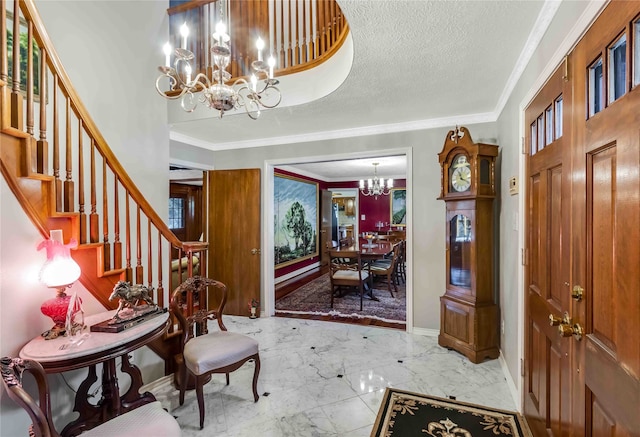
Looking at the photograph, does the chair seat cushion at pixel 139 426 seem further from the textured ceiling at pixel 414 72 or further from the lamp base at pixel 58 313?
the textured ceiling at pixel 414 72

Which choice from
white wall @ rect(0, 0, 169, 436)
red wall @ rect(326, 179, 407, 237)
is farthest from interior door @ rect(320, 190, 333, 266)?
white wall @ rect(0, 0, 169, 436)

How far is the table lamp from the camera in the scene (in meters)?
1.56

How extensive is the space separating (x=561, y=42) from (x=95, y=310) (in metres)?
3.04

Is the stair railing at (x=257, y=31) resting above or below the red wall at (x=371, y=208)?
above

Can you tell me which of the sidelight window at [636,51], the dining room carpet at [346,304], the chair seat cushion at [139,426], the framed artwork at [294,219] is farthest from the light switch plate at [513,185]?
the framed artwork at [294,219]

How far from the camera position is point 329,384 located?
2.51 m

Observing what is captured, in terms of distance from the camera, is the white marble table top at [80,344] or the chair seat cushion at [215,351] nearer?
the white marble table top at [80,344]

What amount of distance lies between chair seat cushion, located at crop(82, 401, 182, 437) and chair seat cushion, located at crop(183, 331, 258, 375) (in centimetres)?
60

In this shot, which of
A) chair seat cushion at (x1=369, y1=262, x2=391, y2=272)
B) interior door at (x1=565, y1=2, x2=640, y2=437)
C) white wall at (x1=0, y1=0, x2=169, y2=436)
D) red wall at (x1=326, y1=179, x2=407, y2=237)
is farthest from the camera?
red wall at (x1=326, y1=179, x2=407, y2=237)

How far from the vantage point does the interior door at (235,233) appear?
4.17 m

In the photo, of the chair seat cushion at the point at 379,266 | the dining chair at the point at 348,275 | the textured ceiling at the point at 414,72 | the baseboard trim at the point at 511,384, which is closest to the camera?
the textured ceiling at the point at 414,72

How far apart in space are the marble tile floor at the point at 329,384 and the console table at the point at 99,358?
1.58 feet

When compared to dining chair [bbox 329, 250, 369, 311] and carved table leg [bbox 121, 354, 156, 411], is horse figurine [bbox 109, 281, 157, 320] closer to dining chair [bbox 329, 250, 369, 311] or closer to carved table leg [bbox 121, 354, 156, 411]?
carved table leg [bbox 121, 354, 156, 411]

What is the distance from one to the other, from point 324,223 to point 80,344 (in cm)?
727
